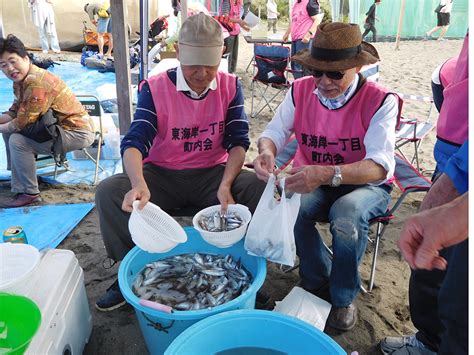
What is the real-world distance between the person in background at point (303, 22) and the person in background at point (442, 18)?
1120 cm

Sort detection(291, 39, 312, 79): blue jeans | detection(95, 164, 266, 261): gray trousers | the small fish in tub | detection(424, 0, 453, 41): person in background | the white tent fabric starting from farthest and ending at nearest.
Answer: detection(424, 0, 453, 41): person in background
the white tent fabric
detection(291, 39, 312, 79): blue jeans
detection(95, 164, 266, 261): gray trousers
the small fish in tub

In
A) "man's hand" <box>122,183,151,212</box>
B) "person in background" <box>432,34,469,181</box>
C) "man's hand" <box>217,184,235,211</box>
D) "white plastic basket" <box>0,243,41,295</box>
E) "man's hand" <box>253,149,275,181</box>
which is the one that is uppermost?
"person in background" <box>432,34,469,181</box>

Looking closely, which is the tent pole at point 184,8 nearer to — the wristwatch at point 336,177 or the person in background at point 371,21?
the wristwatch at point 336,177

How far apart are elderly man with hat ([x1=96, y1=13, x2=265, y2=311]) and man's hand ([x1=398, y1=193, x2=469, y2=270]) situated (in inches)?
55.7

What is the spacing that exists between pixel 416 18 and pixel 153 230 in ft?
63.5

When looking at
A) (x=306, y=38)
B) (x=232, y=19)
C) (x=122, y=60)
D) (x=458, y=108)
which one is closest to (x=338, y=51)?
(x=458, y=108)

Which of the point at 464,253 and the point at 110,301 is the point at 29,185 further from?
the point at 464,253

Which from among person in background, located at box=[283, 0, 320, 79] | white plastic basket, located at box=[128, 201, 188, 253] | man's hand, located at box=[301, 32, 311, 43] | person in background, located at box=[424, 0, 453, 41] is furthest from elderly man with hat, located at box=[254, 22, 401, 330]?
person in background, located at box=[424, 0, 453, 41]

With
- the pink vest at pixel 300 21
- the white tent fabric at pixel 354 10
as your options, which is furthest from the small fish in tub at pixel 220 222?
the white tent fabric at pixel 354 10

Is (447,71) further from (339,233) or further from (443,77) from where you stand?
(339,233)

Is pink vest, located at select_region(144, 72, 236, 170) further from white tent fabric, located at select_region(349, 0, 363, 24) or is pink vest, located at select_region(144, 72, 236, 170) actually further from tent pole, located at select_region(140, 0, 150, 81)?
white tent fabric, located at select_region(349, 0, 363, 24)

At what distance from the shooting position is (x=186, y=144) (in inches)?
112

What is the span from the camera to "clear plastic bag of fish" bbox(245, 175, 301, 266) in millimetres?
2215

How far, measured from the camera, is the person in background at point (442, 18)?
16.2 meters
